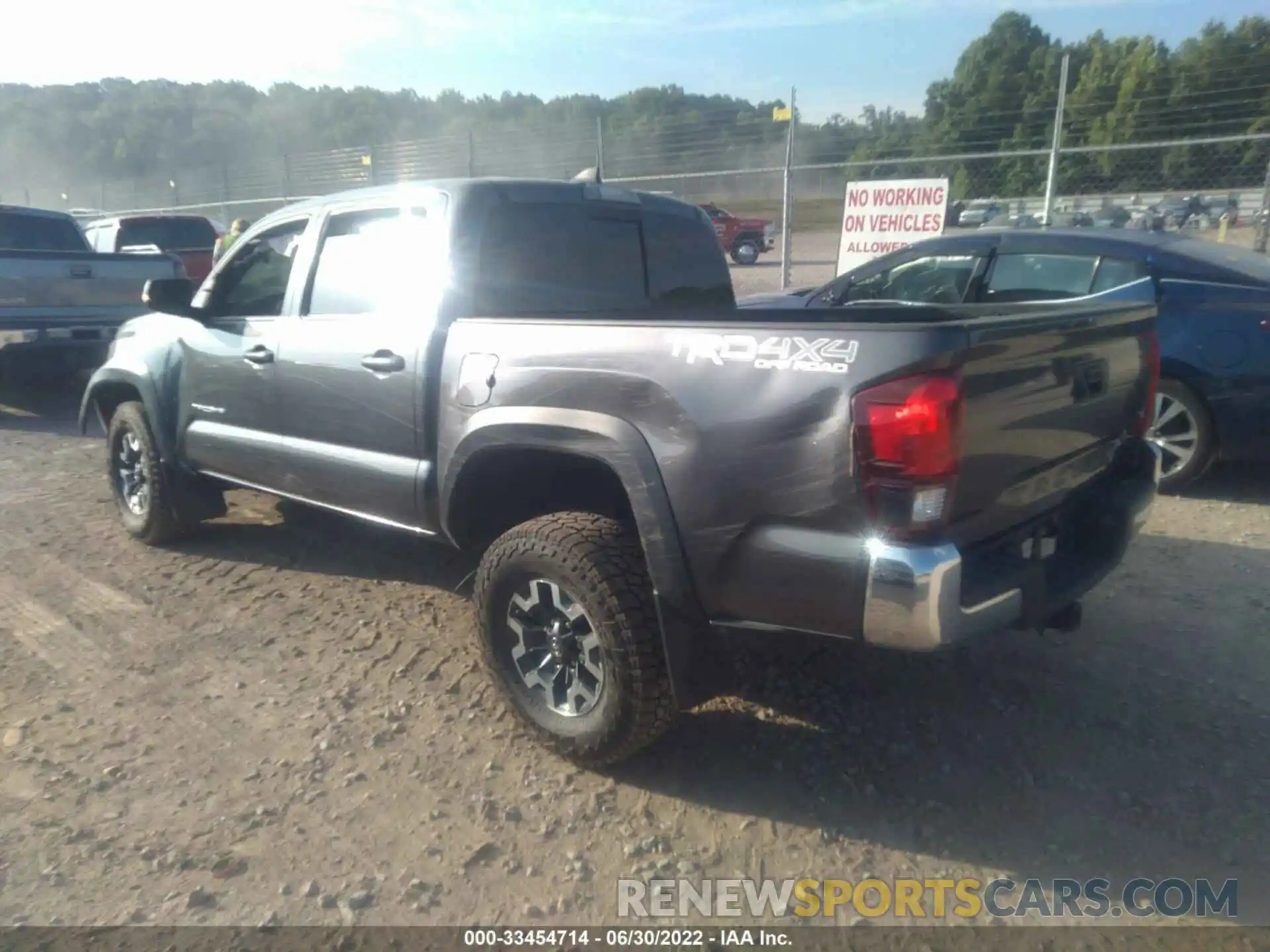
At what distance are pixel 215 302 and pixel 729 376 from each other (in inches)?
130

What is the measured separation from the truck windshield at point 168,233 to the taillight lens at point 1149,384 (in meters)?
14.1

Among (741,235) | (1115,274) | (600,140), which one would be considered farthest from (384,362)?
(741,235)

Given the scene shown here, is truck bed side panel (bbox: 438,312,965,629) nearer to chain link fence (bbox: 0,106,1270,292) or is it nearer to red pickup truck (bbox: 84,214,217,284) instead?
chain link fence (bbox: 0,106,1270,292)

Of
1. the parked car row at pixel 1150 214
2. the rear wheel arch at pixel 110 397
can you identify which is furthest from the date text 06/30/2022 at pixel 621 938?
the parked car row at pixel 1150 214

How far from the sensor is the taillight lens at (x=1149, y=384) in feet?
12.1

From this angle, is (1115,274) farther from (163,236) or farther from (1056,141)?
(163,236)

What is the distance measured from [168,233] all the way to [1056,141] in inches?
488

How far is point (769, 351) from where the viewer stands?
2717 millimetres

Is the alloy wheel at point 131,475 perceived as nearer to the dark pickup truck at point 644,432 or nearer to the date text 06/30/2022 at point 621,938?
the dark pickup truck at point 644,432

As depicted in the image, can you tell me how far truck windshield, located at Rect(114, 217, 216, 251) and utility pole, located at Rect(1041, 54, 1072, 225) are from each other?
12060mm

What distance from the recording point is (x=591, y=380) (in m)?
3.12

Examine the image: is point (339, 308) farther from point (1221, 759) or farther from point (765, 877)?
point (1221, 759)

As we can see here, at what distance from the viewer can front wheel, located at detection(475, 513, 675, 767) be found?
306cm

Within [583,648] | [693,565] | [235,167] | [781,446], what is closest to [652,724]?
[583,648]
